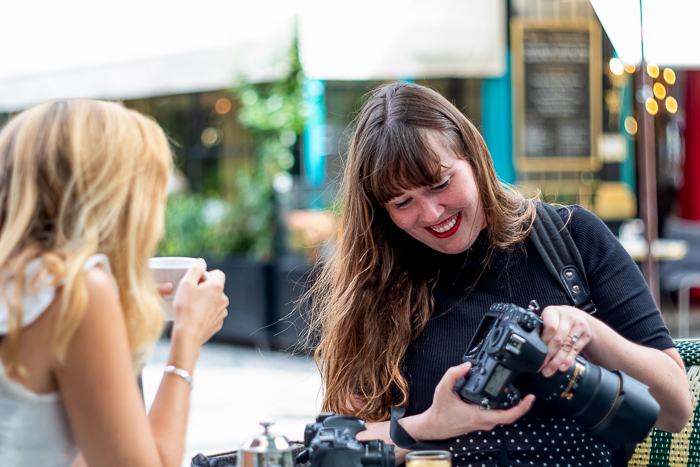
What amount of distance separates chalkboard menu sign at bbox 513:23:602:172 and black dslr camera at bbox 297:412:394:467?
19.6 ft

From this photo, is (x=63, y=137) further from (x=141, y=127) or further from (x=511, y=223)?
(x=511, y=223)

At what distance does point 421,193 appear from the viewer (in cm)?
170

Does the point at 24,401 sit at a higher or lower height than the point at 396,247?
lower

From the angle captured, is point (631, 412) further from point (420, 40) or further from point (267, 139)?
point (267, 139)

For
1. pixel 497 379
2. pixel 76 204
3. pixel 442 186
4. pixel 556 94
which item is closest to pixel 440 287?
pixel 442 186

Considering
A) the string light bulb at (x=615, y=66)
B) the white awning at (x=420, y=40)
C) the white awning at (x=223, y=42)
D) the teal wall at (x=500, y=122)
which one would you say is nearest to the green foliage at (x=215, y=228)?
the white awning at (x=223, y=42)

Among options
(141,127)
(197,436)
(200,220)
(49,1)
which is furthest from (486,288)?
(49,1)

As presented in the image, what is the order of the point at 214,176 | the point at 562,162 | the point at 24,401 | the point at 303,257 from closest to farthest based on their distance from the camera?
the point at 24,401
the point at 303,257
the point at 562,162
the point at 214,176

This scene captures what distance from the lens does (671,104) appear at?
8.38 m

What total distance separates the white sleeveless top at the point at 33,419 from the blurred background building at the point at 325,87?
14.8ft

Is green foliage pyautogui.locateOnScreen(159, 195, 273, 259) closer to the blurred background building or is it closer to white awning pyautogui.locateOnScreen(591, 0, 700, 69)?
the blurred background building

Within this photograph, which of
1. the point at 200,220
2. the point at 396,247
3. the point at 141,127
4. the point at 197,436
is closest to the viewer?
the point at 141,127

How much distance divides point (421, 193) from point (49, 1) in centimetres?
729

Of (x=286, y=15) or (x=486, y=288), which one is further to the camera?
(x=286, y=15)
